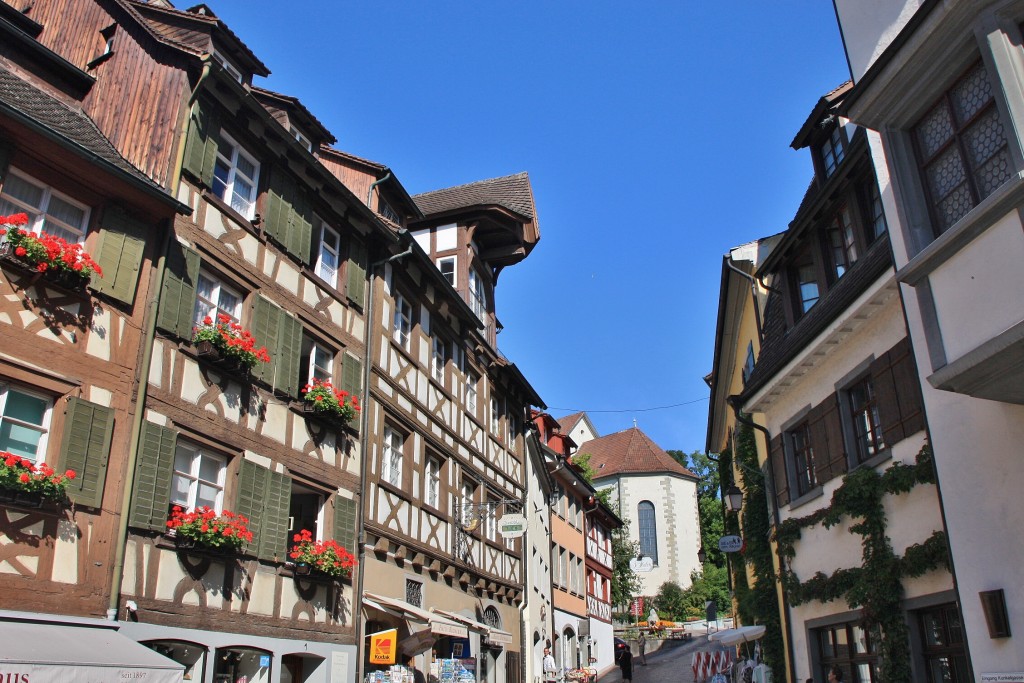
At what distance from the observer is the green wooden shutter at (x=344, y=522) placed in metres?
14.3

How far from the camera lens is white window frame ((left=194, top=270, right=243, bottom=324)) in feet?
40.4

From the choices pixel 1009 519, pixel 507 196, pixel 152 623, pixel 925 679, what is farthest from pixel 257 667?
pixel 507 196

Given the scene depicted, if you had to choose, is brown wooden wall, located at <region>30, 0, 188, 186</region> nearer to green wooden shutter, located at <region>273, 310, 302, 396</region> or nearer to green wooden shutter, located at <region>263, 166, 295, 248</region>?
green wooden shutter, located at <region>263, 166, 295, 248</region>

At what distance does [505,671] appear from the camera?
21953mm

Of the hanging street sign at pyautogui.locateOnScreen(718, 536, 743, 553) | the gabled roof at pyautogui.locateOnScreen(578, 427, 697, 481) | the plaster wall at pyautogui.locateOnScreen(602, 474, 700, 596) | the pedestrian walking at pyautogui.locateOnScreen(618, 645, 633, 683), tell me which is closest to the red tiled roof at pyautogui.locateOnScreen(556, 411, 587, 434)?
the gabled roof at pyautogui.locateOnScreen(578, 427, 697, 481)

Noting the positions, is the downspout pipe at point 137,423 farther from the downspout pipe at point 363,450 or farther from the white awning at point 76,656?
the downspout pipe at point 363,450

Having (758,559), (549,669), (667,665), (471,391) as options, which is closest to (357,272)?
(471,391)

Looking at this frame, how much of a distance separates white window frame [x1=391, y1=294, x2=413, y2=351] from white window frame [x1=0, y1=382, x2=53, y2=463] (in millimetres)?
8282

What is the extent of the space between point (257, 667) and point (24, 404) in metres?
4.69

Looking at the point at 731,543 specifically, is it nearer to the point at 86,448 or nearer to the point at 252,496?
the point at 252,496

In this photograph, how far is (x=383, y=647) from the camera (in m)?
14.3

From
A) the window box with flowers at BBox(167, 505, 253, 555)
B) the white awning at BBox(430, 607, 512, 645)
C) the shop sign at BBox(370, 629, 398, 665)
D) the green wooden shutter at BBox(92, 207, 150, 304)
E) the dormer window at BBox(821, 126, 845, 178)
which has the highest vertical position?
the dormer window at BBox(821, 126, 845, 178)

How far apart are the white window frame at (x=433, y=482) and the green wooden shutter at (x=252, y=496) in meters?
5.98

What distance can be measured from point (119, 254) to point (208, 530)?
10.9 feet
